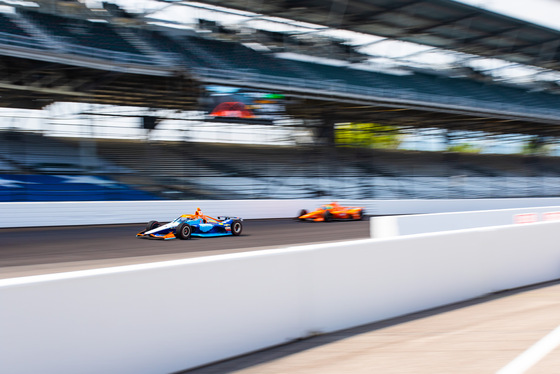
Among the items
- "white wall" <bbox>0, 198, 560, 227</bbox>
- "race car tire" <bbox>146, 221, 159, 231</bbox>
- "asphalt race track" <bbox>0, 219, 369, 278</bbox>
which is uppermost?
"white wall" <bbox>0, 198, 560, 227</bbox>

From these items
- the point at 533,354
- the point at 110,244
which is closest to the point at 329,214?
the point at 110,244

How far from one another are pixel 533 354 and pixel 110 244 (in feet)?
28.8

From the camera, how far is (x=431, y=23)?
96.2 ft

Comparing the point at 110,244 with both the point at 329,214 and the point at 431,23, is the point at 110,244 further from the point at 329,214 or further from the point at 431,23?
the point at 431,23

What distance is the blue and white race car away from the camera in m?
11.5

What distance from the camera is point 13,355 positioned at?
3.09 m

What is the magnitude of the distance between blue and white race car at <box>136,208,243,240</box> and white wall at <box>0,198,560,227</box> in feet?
15.8

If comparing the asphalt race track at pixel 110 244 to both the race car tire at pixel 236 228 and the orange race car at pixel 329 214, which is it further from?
the orange race car at pixel 329 214

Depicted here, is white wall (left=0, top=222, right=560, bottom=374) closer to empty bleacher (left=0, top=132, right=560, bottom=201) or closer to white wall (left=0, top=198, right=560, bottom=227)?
white wall (left=0, top=198, right=560, bottom=227)

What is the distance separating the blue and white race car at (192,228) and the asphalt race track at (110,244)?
154 mm

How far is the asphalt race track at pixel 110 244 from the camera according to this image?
863cm

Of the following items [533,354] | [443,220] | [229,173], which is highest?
[229,173]

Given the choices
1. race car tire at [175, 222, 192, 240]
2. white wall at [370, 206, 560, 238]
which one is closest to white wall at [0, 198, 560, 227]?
race car tire at [175, 222, 192, 240]

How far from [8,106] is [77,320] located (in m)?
19.3
